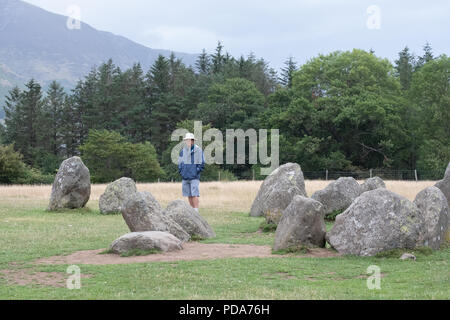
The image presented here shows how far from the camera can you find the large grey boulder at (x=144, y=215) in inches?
529

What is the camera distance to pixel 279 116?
62.2 m

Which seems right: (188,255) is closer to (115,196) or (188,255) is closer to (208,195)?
(115,196)

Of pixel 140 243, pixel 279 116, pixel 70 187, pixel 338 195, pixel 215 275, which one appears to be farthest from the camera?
pixel 279 116

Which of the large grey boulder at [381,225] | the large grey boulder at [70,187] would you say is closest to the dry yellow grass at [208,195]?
the large grey boulder at [70,187]

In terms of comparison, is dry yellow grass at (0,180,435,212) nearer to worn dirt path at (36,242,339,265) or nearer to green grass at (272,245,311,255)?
worn dirt path at (36,242,339,265)

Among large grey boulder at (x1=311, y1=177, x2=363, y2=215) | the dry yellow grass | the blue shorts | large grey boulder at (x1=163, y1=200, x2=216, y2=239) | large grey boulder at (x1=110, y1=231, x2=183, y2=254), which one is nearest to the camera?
large grey boulder at (x1=110, y1=231, x2=183, y2=254)

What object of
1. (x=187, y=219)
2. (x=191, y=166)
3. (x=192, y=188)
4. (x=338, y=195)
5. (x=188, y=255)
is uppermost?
(x=191, y=166)

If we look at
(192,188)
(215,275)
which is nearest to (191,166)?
(192,188)

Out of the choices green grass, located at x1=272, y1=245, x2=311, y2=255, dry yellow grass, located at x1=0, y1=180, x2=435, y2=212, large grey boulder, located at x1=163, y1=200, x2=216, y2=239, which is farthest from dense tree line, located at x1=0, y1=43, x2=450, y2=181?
green grass, located at x1=272, y1=245, x2=311, y2=255

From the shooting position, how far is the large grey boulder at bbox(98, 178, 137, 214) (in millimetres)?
21984

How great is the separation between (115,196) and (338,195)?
9063 millimetres

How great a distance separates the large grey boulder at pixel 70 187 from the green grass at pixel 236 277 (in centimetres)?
775

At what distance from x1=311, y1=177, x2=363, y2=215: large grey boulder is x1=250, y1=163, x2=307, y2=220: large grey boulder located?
93 cm
